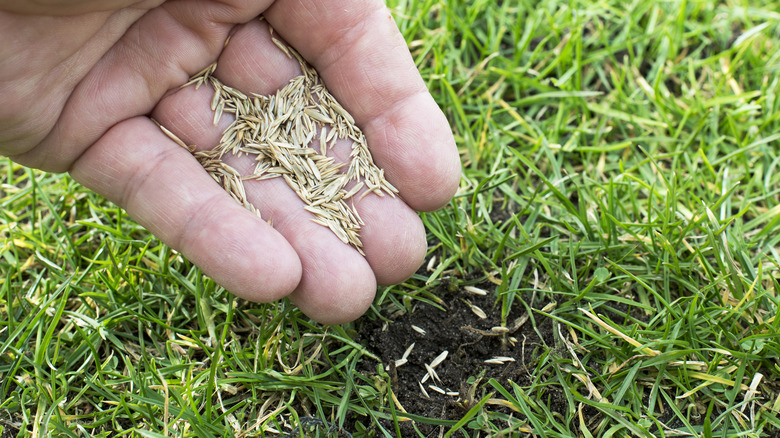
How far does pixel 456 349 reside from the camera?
7.37 ft

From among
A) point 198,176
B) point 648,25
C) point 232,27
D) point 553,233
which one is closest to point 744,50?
point 648,25

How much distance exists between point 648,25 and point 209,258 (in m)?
2.75

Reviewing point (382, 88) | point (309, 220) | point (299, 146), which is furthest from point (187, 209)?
point (382, 88)

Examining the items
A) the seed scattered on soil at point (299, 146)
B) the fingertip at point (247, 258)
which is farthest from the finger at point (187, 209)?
the seed scattered on soil at point (299, 146)

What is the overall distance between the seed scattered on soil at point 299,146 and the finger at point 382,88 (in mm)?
65

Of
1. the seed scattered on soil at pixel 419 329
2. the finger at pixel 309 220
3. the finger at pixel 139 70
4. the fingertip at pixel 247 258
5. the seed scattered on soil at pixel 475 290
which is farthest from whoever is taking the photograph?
the seed scattered on soil at pixel 475 290

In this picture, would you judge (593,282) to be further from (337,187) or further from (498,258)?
(337,187)

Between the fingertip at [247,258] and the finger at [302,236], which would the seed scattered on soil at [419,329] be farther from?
the fingertip at [247,258]

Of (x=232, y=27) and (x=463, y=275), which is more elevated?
(x=232, y=27)

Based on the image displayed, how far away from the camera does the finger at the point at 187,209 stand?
197cm

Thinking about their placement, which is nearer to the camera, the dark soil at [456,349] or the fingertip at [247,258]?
the fingertip at [247,258]

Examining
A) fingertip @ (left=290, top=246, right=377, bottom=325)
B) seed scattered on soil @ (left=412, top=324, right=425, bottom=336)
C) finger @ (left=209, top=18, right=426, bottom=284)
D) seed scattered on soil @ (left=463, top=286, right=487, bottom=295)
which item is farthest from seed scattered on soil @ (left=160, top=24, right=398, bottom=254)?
seed scattered on soil @ (left=463, top=286, right=487, bottom=295)

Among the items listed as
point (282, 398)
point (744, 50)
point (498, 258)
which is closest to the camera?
point (282, 398)

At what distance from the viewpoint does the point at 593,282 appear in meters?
2.21
